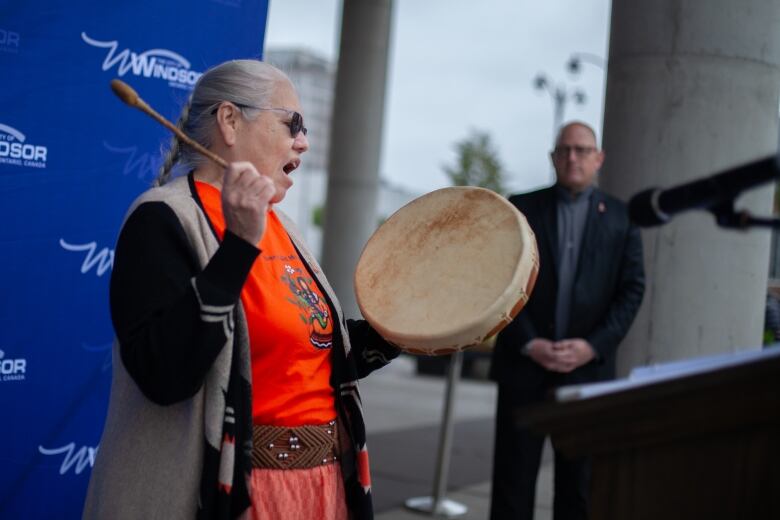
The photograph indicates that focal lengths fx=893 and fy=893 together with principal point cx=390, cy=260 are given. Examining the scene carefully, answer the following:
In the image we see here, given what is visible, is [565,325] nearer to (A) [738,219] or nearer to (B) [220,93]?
(B) [220,93]

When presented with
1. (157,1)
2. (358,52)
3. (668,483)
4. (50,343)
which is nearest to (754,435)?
→ (668,483)

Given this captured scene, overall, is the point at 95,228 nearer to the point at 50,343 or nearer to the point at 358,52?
the point at 50,343

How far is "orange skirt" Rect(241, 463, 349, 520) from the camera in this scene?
205 cm

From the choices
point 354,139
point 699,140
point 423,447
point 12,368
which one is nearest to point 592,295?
point 699,140

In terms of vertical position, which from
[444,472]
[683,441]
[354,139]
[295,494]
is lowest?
[444,472]

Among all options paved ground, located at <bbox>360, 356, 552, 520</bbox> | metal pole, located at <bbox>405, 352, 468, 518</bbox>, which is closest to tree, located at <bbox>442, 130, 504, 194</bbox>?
paved ground, located at <bbox>360, 356, 552, 520</bbox>

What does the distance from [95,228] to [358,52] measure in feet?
30.4

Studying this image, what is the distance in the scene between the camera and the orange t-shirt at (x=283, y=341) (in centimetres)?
207

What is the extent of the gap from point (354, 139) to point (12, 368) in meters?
9.63

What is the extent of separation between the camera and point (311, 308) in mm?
2186

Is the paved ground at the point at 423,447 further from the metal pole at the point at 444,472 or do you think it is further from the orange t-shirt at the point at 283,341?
the orange t-shirt at the point at 283,341

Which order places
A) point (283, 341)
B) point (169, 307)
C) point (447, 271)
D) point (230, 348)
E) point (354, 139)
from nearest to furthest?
point (169, 307) → point (230, 348) → point (283, 341) → point (447, 271) → point (354, 139)

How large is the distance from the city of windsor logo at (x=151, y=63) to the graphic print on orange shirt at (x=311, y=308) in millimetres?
1599

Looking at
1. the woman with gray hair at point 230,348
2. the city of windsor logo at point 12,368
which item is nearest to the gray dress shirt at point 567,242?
the woman with gray hair at point 230,348
